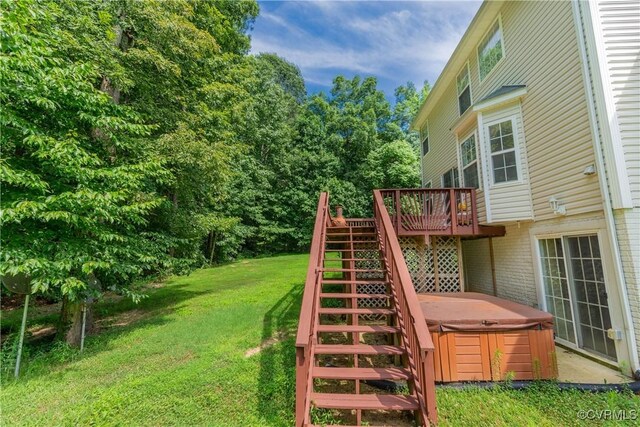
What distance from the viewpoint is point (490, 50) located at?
24.2 ft

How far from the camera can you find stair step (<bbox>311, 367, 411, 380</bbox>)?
3197 millimetres

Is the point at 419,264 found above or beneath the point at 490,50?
beneath

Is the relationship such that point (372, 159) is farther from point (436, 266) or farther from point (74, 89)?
point (74, 89)

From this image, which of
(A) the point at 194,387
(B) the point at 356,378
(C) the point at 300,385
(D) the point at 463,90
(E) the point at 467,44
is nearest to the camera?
(C) the point at 300,385

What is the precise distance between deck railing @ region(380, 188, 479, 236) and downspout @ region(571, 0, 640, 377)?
262 cm

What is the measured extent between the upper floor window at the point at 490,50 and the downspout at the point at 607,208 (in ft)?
8.51

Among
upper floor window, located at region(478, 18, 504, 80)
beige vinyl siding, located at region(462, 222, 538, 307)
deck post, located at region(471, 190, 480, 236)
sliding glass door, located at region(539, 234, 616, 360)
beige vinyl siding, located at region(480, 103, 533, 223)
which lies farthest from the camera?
upper floor window, located at region(478, 18, 504, 80)

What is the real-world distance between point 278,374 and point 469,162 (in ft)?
22.8

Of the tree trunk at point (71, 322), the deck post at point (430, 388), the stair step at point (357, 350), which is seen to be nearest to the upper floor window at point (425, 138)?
the stair step at point (357, 350)

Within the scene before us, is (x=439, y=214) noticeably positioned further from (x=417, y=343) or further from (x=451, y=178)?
(x=417, y=343)

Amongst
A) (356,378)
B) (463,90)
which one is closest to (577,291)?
(356,378)

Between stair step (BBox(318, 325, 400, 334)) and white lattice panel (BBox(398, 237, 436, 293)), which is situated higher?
white lattice panel (BBox(398, 237, 436, 293))

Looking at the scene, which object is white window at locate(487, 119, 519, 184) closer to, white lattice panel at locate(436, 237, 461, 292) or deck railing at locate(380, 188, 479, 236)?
deck railing at locate(380, 188, 479, 236)

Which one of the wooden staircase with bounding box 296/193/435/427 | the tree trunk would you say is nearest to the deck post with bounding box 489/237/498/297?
the wooden staircase with bounding box 296/193/435/427
